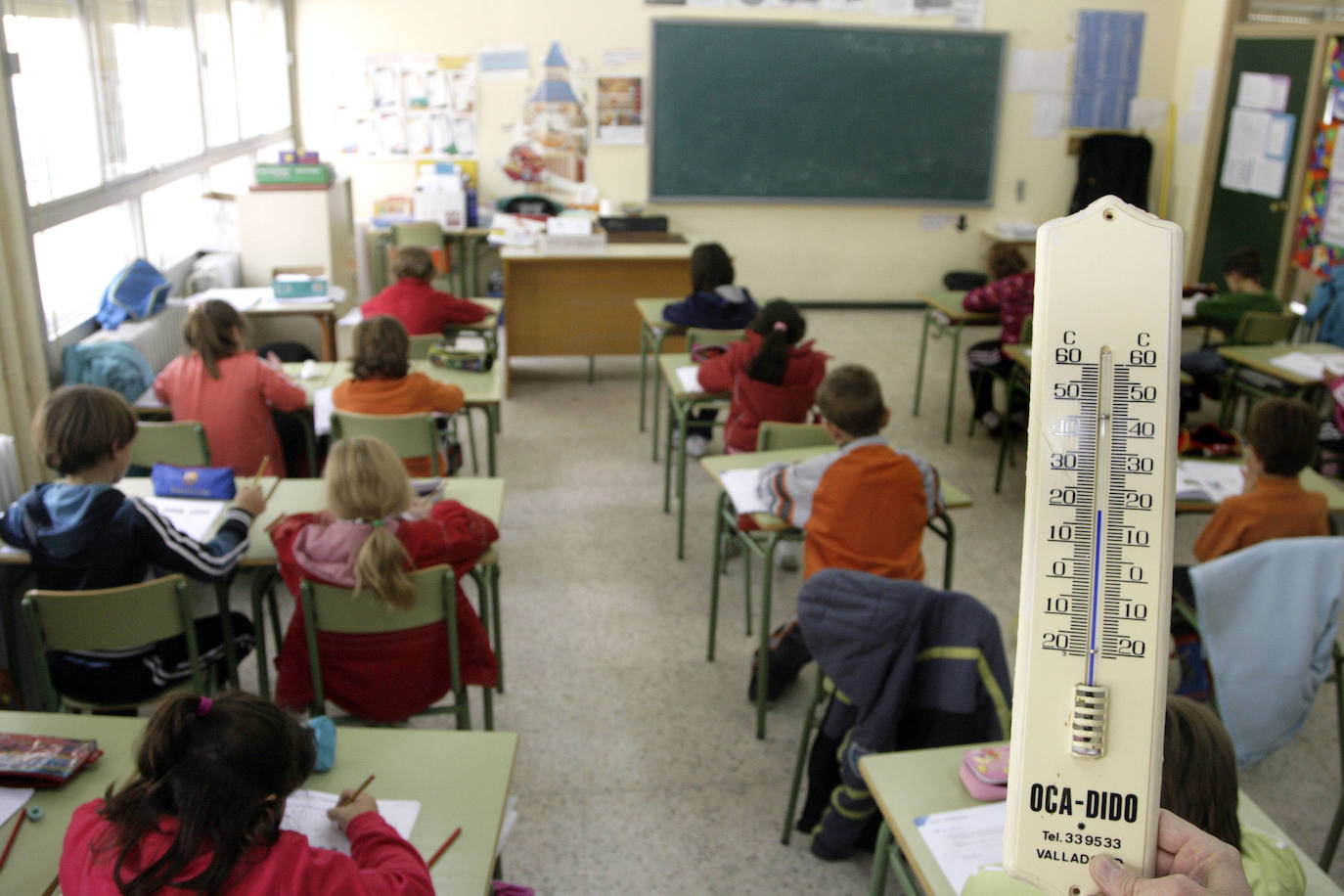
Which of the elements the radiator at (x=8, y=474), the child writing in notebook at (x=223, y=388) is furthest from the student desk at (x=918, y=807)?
the child writing in notebook at (x=223, y=388)

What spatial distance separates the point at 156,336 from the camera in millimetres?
4395

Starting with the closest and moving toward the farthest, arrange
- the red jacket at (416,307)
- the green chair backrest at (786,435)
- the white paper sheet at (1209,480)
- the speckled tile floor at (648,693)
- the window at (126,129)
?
the speckled tile floor at (648,693)
the white paper sheet at (1209,480)
the green chair backrest at (786,435)
the window at (126,129)
the red jacket at (416,307)

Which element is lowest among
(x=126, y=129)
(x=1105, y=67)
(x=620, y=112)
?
(x=126, y=129)

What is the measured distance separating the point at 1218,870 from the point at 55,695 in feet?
7.72

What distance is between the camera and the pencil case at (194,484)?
2801 millimetres

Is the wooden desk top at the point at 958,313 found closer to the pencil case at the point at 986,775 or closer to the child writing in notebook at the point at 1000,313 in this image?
the child writing in notebook at the point at 1000,313

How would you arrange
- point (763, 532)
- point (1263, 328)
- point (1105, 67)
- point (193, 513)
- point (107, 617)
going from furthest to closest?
point (1105, 67) → point (1263, 328) → point (763, 532) → point (193, 513) → point (107, 617)

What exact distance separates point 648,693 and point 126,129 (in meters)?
3.37

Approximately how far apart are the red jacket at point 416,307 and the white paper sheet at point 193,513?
2.07 metres

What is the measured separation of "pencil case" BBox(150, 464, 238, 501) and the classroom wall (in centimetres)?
504

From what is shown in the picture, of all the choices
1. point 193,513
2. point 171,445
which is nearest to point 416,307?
point 171,445

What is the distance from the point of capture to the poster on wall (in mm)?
7461

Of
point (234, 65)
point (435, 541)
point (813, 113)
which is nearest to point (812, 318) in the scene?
point (813, 113)

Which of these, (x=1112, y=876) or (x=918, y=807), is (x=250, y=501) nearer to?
(x=918, y=807)
